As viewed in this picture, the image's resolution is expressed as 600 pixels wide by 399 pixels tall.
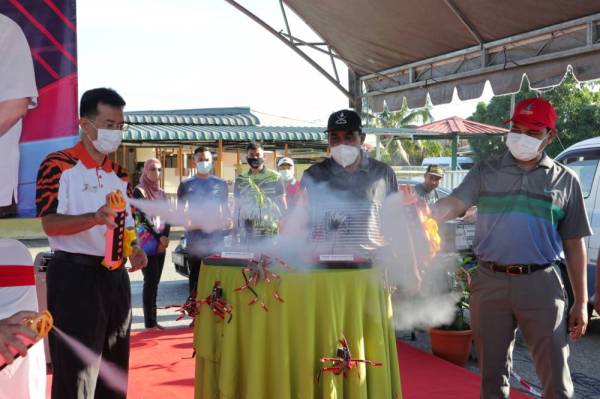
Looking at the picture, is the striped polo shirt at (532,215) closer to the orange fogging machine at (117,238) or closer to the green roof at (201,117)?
the orange fogging machine at (117,238)

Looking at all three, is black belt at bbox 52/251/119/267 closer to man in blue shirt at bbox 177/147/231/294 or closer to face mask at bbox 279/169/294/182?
man in blue shirt at bbox 177/147/231/294

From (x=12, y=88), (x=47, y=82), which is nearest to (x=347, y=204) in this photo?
(x=47, y=82)

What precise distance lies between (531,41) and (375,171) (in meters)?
1.95

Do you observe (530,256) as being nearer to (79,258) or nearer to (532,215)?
(532,215)

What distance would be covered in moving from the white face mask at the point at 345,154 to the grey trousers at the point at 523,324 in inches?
44.5

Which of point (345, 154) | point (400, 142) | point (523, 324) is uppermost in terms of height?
point (400, 142)

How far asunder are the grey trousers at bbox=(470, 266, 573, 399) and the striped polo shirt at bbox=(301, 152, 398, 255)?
0.80 meters

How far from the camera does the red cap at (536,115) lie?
3.34 m

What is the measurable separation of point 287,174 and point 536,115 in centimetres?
504

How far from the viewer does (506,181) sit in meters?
3.39

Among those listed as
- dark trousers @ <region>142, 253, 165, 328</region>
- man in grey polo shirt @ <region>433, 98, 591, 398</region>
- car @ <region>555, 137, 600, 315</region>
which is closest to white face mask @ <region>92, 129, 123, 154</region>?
man in grey polo shirt @ <region>433, 98, 591, 398</region>

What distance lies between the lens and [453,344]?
5301 mm

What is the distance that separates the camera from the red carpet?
14.5ft

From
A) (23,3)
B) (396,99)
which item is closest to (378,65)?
(396,99)
